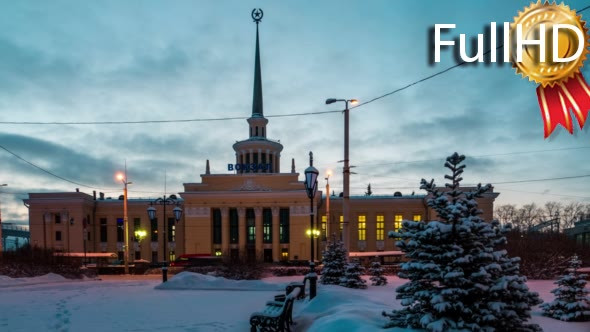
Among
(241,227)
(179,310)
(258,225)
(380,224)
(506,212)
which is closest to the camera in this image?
(179,310)

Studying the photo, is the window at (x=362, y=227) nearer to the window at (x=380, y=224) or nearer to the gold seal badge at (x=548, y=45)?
the window at (x=380, y=224)

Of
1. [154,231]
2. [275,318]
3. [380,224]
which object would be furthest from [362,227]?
[275,318]

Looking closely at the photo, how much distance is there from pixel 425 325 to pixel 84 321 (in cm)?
918

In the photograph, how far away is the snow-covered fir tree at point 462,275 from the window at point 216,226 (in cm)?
4979

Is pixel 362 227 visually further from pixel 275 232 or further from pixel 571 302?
pixel 571 302

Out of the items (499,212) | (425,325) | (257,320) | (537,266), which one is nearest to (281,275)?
(537,266)

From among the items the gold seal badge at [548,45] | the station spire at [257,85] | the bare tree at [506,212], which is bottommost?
the bare tree at [506,212]

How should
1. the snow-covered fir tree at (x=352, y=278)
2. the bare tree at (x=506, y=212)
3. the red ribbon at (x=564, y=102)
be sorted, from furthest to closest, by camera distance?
the bare tree at (x=506, y=212) → the snow-covered fir tree at (x=352, y=278) → the red ribbon at (x=564, y=102)

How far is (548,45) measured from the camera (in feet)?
20.4

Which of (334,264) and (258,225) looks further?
(258,225)

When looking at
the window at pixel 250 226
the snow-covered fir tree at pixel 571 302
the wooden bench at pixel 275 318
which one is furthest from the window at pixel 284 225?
the wooden bench at pixel 275 318

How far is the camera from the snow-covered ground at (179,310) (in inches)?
329

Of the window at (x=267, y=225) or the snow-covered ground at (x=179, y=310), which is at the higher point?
the snow-covered ground at (x=179, y=310)

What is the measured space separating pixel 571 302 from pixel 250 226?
4647 centimetres
